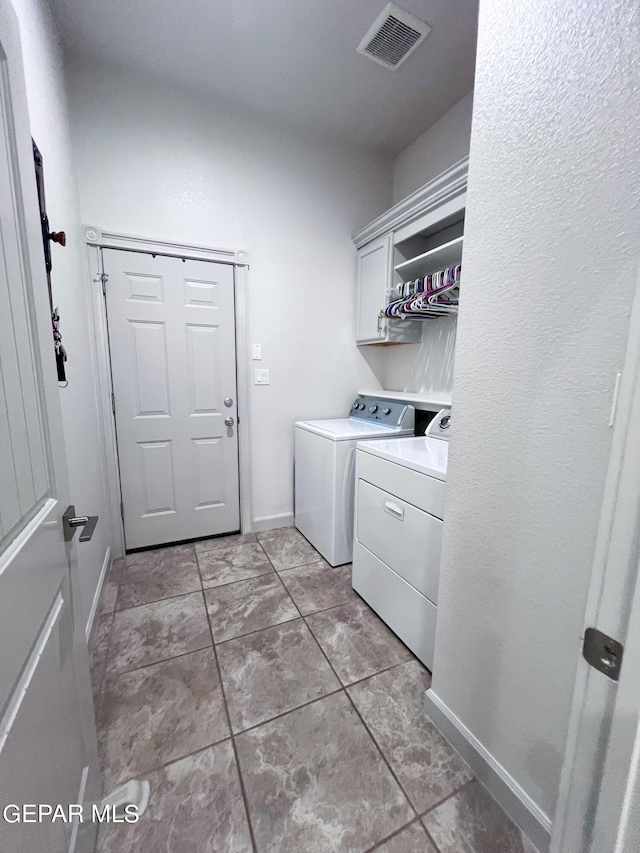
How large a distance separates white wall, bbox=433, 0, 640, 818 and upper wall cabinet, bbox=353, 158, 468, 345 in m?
0.99

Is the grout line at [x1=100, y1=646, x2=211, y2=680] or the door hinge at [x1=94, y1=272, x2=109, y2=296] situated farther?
the door hinge at [x1=94, y1=272, x2=109, y2=296]

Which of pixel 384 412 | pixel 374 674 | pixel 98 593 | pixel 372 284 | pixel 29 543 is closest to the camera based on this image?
pixel 29 543

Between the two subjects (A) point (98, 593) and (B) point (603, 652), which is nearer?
(B) point (603, 652)

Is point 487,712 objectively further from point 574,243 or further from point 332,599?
point 574,243

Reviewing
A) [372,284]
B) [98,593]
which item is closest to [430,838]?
[98,593]

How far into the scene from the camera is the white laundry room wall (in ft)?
7.11

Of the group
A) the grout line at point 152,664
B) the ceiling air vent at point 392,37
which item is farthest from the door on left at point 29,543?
the ceiling air vent at point 392,37

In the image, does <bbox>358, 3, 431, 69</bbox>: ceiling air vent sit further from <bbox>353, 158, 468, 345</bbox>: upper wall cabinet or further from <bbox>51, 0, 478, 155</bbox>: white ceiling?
<bbox>353, 158, 468, 345</bbox>: upper wall cabinet

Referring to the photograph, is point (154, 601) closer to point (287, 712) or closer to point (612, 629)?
point (287, 712)

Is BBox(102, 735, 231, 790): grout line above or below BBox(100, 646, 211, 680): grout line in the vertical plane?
above

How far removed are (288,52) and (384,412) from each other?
2.11m

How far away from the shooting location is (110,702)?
51.0 inches

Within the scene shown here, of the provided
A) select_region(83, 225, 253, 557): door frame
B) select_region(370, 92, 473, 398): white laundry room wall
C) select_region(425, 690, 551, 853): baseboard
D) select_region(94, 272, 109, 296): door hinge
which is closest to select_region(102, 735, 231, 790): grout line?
select_region(425, 690, 551, 853): baseboard

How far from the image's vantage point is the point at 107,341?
2113 mm
